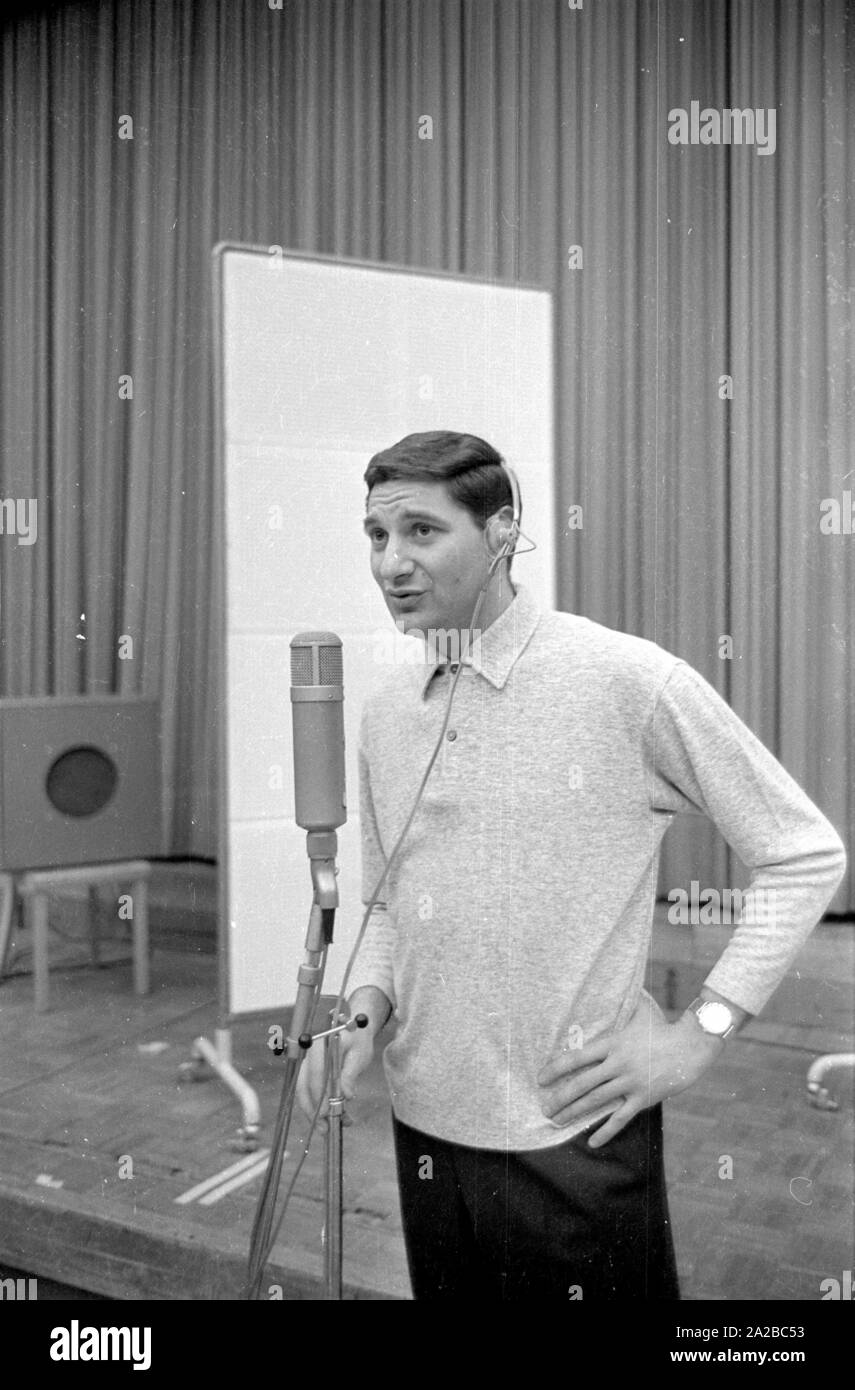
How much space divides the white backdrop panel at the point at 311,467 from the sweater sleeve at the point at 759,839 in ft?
2.04

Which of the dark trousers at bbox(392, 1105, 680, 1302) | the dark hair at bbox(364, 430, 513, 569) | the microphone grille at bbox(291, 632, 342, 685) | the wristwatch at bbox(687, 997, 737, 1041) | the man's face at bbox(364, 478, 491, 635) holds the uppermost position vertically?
the dark hair at bbox(364, 430, 513, 569)

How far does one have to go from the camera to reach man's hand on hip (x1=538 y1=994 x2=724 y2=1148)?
1.07 metres

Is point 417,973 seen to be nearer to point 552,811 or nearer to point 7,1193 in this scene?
point 552,811

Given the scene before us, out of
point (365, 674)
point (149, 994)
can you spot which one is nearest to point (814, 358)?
point (365, 674)

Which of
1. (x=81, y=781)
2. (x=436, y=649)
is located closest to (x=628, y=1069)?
(x=436, y=649)

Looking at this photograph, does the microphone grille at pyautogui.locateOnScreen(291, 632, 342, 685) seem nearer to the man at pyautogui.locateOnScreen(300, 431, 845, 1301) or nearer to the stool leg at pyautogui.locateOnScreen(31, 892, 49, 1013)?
the man at pyautogui.locateOnScreen(300, 431, 845, 1301)

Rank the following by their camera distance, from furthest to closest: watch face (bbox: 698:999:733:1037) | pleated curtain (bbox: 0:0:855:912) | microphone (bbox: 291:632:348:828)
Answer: pleated curtain (bbox: 0:0:855:912), watch face (bbox: 698:999:733:1037), microphone (bbox: 291:632:348:828)

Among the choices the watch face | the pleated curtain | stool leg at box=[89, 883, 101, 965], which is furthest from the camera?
stool leg at box=[89, 883, 101, 965]

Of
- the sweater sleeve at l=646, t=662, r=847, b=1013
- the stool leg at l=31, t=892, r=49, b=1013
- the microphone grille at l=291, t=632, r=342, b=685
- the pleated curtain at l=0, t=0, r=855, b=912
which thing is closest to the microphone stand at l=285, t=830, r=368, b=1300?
the microphone grille at l=291, t=632, r=342, b=685

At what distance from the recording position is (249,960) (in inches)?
74.9

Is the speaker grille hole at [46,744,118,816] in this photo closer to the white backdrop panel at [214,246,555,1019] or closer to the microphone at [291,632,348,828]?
the white backdrop panel at [214,246,555,1019]

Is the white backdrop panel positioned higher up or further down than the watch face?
higher up

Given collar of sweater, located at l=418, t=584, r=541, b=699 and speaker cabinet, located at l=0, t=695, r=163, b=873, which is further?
speaker cabinet, located at l=0, t=695, r=163, b=873

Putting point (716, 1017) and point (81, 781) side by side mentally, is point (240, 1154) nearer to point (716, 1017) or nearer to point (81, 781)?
point (81, 781)
